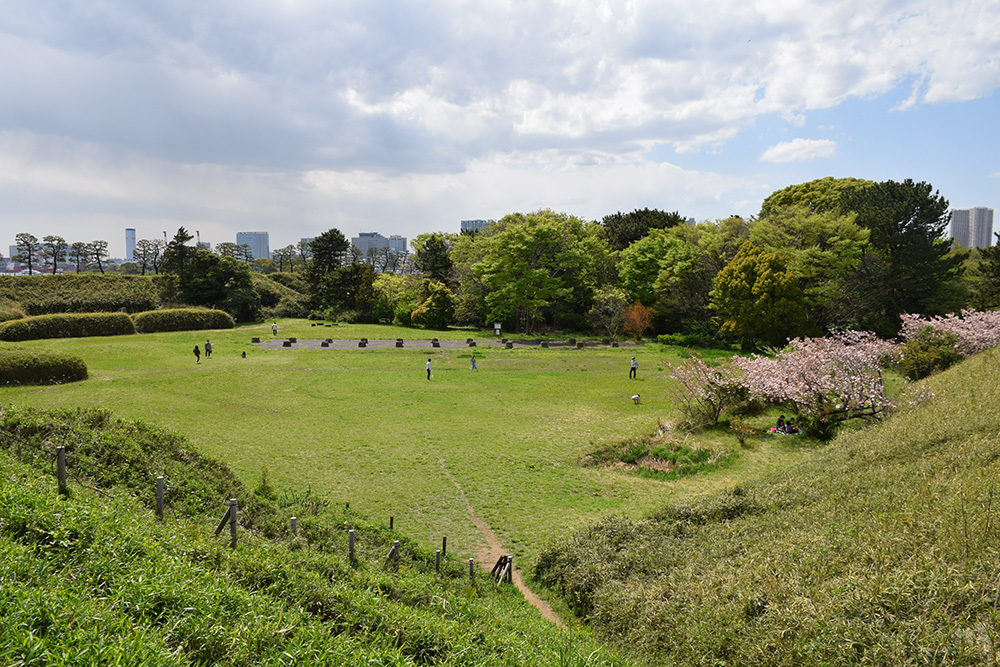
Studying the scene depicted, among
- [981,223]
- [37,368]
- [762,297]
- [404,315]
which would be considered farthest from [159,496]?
[981,223]

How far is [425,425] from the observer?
17.0m

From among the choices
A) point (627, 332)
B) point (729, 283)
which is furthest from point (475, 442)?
point (627, 332)

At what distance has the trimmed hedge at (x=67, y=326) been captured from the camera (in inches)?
1282

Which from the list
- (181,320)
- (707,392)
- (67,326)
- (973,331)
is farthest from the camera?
(181,320)

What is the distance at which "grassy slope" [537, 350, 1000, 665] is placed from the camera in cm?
466

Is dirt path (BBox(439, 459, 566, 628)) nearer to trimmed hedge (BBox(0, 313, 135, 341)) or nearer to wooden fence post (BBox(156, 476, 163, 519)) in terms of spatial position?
wooden fence post (BBox(156, 476, 163, 519))

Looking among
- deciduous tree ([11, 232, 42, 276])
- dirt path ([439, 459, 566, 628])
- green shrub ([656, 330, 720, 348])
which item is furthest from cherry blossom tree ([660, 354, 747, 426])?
deciduous tree ([11, 232, 42, 276])

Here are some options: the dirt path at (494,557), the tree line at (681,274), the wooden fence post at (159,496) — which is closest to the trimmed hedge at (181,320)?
the tree line at (681,274)

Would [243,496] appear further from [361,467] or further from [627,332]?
[627,332]

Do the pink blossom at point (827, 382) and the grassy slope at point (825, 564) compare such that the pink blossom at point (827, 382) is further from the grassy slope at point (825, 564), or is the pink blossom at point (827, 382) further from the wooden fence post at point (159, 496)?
the wooden fence post at point (159, 496)

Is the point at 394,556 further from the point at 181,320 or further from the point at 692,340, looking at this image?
the point at 181,320

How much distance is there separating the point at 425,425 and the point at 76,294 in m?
43.1

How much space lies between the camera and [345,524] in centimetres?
884

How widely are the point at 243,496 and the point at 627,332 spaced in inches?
1341
